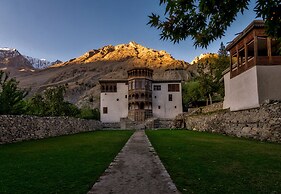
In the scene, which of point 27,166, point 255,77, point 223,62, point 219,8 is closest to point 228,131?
point 255,77

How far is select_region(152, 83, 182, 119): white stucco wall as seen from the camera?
2159 inches

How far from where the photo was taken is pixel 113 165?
7469mm

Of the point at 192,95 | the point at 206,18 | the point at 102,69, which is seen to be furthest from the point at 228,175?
the point at 102,69

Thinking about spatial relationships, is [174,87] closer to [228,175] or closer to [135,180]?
[228,175]

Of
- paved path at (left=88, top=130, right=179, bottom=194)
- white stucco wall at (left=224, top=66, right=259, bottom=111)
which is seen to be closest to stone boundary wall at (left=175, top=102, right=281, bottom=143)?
white stucco wall at (left=224, top=66, right=259, bottom=111)

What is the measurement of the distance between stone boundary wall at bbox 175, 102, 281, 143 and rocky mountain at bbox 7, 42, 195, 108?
61.4 meters

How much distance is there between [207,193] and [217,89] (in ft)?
148

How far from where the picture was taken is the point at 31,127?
1905 centimetres

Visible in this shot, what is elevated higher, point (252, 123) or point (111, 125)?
point (252, 123)

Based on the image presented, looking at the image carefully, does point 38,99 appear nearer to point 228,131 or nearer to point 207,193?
point 228,131

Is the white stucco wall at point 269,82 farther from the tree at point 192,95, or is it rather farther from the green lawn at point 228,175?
the tree at point 192,95

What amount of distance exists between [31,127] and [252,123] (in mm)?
16644

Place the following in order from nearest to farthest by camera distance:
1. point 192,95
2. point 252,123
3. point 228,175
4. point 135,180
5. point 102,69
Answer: point 135,180
point 228,175
point 252,123
point 192,95
point 102,69

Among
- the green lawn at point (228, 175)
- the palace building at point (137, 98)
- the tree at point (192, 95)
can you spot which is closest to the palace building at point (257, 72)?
the green lawn at point (228, 175)
